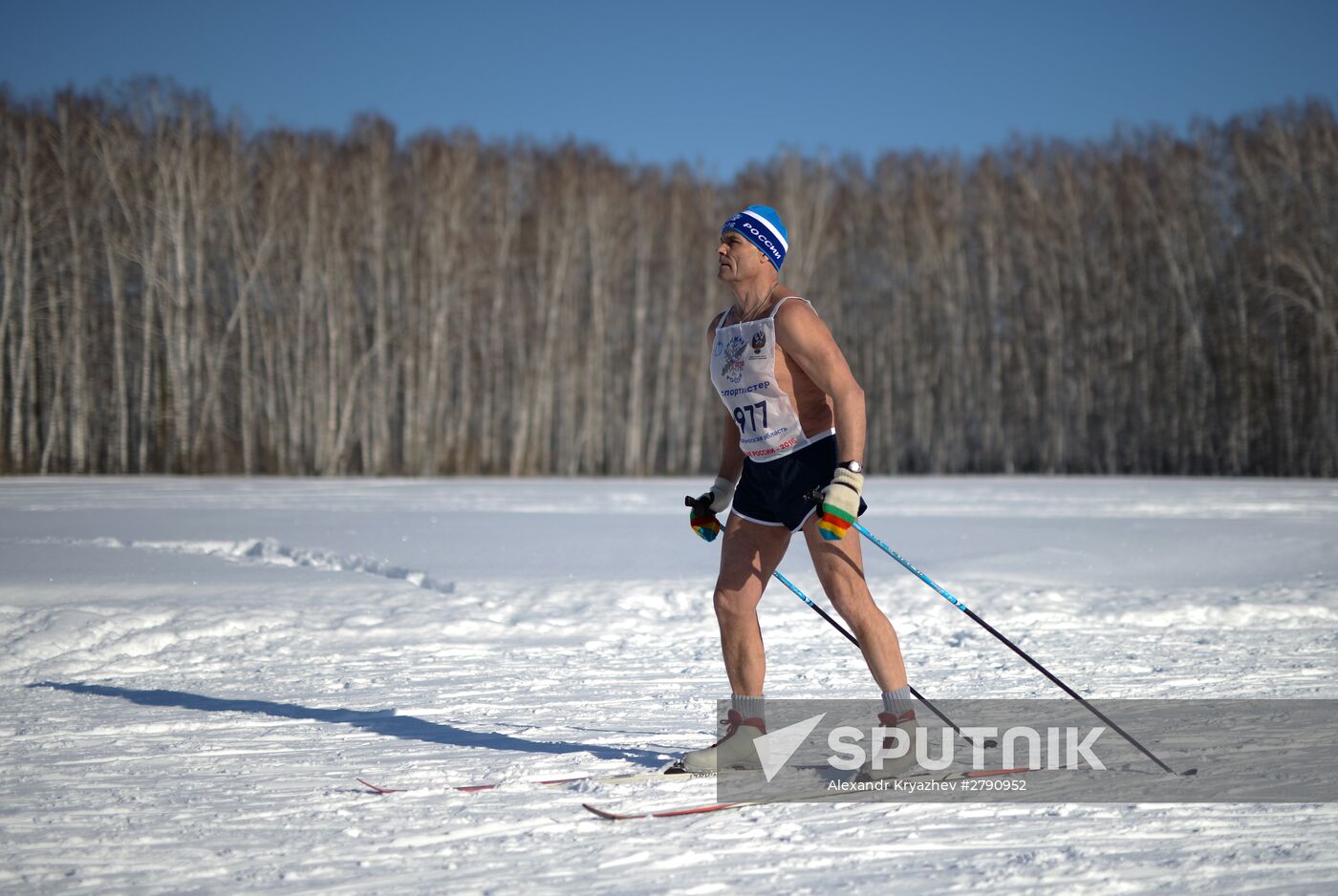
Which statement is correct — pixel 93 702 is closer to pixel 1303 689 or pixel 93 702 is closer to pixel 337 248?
pixel 1303 689

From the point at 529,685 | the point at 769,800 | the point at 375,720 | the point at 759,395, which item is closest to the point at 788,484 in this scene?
the point at 759,395

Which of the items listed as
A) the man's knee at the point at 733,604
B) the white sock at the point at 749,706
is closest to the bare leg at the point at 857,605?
the man's knee at the point at 733,604

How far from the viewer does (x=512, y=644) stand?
702 centimetres

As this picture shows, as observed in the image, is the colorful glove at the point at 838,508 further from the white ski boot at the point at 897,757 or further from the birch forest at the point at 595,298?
the birch forest at the point at 595,298

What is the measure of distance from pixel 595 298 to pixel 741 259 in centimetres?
3379

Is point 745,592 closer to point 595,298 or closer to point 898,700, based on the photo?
point 898,700

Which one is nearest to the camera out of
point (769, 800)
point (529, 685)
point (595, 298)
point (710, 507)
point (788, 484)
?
point (769, 800)

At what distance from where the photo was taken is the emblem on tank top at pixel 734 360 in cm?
404

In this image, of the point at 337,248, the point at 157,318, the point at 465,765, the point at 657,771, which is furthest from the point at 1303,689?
the point at 157,318

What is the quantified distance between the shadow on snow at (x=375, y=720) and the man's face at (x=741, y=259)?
1.79 m

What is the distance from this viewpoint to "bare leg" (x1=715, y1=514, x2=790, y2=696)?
4.04 m

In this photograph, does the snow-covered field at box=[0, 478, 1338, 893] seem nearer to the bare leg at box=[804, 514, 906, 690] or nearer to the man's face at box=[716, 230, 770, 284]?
the bare leg at box=[804, 514, 906, 690]

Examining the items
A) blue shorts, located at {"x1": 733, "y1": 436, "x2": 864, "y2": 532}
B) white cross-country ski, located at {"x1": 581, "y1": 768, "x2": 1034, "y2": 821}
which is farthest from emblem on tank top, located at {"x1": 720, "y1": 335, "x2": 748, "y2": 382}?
white cross-country ski, located at {"x1": 581, "y1": 768, "x2": 1034, "y2": 821}

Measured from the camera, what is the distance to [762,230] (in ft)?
13.5
